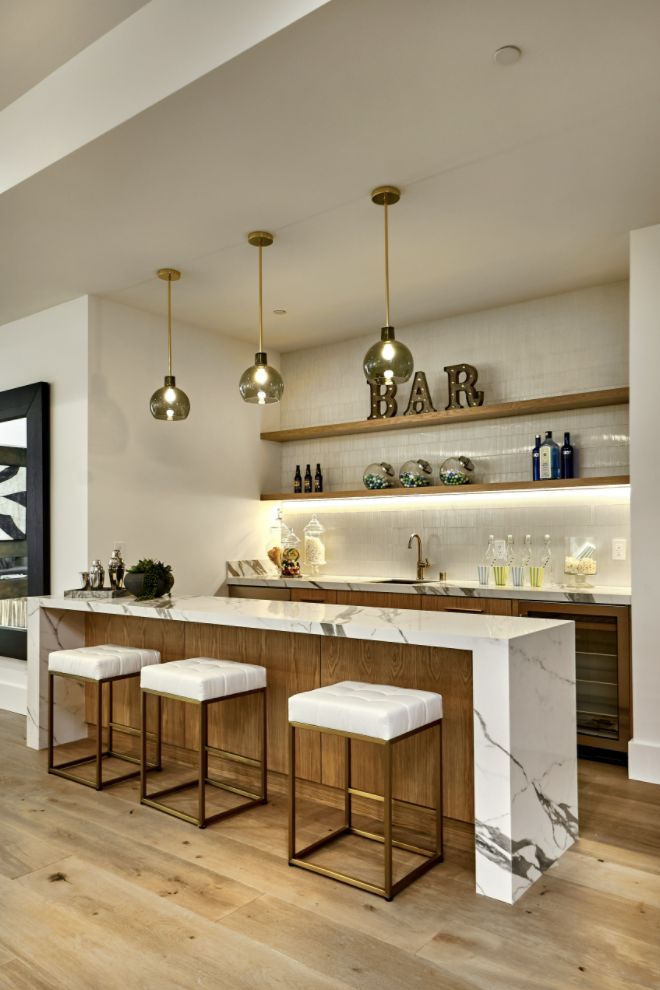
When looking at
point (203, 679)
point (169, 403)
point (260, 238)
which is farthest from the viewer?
point (169, 403)

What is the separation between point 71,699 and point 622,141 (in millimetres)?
3912

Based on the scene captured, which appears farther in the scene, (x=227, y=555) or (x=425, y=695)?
(x=227, y=555)

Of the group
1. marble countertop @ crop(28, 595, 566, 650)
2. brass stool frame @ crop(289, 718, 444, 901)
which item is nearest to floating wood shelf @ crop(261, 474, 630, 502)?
marble countertop @ crop(28, 595, 566, 650)

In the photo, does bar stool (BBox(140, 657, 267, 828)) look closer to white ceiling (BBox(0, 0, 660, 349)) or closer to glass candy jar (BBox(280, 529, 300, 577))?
white ceiling (BBox(0, 0, 660, 349))

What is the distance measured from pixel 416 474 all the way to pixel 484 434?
0.55 m

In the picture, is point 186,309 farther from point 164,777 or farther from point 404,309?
point 164,777

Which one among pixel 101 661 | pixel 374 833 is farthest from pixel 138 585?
pixel 374 833

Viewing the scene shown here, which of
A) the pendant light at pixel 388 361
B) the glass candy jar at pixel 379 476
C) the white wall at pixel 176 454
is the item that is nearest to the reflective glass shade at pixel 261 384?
the pendant light at pixel 388 361

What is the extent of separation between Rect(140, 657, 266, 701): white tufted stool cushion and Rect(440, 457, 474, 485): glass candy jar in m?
2.27

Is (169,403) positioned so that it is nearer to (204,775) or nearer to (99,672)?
(99,672)

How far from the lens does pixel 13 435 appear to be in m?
5.18

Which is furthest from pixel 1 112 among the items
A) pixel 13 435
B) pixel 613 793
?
pixel 613 793

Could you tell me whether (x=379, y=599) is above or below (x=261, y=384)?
below

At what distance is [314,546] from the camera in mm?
5828
